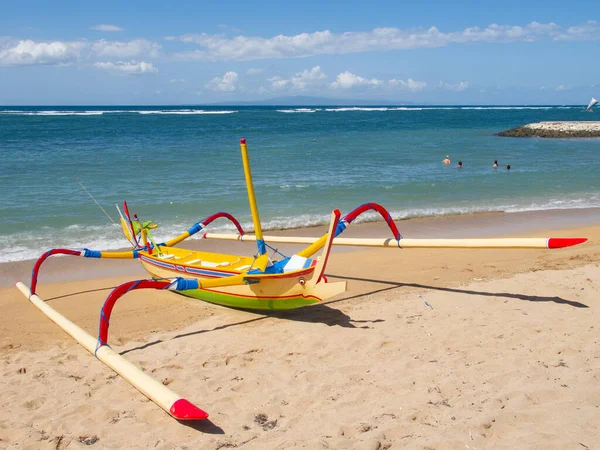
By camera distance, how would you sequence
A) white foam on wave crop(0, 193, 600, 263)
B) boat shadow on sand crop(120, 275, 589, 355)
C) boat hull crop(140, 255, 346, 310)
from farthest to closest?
1. white foam on wave crop(0, 193, 600, 263)
2. boat shadow on sand crop(120, 275, 589, 355)
3. boat hull crop(140, 255, 346, 310)

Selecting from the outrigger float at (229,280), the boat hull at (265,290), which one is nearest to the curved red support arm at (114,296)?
the outrigger float at (229,280)

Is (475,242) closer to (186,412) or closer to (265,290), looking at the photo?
(265,290)

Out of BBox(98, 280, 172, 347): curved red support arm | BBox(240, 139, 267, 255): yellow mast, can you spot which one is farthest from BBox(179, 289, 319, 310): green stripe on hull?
BBox(98, 280, 172, 347): curved red support arm

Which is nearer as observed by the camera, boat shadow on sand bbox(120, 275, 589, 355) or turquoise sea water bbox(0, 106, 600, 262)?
boat shadow on sand bbox(120, 275, 589, 355)

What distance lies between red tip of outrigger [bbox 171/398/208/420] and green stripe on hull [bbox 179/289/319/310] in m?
2.18

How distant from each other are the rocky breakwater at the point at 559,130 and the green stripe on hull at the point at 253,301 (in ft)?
131

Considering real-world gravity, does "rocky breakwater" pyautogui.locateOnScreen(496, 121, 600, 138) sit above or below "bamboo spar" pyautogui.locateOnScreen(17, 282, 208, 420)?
above

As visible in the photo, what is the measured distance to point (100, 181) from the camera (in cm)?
1855

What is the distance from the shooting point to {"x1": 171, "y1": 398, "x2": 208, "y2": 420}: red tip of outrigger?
151 inches

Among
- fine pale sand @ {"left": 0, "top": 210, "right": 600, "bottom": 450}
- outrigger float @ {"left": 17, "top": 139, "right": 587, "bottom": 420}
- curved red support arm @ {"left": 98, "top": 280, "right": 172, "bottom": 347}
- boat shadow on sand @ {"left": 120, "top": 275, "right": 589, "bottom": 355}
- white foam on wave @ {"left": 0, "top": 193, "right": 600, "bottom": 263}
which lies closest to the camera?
fine pale sand @ {"left": 0, "top": 210, "right": 600, "bottom": 450}

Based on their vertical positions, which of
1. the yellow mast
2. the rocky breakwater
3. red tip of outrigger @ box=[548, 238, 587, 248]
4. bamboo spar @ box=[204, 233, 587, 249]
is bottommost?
bamboo spar @ box=[204, 233, 587, 249]

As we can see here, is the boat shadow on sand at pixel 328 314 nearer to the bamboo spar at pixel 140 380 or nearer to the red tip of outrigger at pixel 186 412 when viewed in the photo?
the bamboo spar at pixel 140 380

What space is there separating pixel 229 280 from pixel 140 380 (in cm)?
179

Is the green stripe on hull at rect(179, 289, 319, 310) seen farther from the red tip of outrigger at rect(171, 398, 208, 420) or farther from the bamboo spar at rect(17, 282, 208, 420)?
the red tip of outrigger at rect(171, 398, 208, 420)
